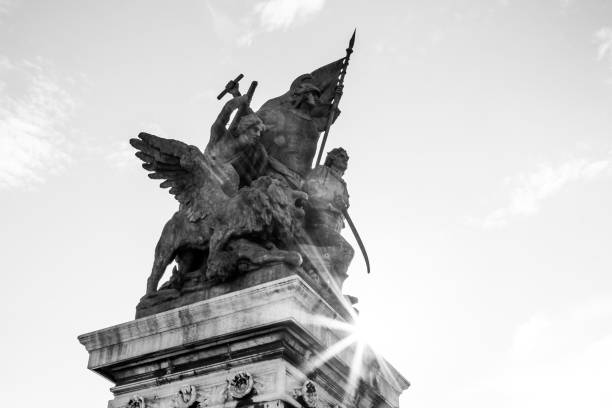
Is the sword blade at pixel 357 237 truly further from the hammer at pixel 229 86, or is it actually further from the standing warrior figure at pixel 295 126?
the hammer at pixel 229 86

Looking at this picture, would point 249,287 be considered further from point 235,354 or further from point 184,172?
point 184,172

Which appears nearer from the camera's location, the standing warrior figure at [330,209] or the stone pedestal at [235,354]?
the stone pedestal at [235,354]

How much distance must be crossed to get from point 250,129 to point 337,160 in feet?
4.84

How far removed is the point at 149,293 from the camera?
852cm

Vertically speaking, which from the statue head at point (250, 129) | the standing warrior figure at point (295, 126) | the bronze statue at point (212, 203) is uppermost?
the standing warrior figure at point (295, 126)

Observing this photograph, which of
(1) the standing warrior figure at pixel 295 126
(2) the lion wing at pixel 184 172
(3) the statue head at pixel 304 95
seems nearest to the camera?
(2) the lion wing at pixel 184 172

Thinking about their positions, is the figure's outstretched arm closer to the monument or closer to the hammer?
the monument

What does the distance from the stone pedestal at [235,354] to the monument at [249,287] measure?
0.01 meters

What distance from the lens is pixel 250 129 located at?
962cm

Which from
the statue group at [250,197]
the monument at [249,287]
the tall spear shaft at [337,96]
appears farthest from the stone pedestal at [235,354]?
the tall spear shaft at [337,96]

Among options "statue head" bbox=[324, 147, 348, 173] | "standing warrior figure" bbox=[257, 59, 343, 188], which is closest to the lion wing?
"standing warrior figure" bbox=[257, 59, 343, 188]

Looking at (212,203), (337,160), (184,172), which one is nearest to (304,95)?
(337,160)

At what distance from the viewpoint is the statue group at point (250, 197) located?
8.30 meters

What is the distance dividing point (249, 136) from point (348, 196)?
1663 mm
